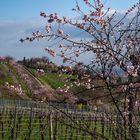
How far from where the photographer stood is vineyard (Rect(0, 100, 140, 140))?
4.08 metres

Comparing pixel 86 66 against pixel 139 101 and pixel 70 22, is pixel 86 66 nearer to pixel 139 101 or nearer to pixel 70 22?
pixel 139 101

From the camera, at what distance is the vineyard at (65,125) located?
13.4 feet

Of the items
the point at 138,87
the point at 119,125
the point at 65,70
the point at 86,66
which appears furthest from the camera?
the point at 65,70

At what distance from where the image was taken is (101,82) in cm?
427

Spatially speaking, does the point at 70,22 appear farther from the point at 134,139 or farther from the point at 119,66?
the point at 134,139

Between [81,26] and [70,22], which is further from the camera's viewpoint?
[70,22]

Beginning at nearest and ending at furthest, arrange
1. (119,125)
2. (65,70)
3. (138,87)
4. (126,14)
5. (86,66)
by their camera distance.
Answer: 1. (138,87)
2. (119,125)
3. (86,66)
4. (126,14)
5. (65,70)

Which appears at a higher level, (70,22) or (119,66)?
(70,22)

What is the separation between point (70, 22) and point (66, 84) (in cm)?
83

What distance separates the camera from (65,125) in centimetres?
401

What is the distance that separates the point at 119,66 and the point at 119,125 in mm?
539

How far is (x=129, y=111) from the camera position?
445 cm

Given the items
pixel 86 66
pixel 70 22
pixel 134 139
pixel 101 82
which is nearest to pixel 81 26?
pixel 70 22

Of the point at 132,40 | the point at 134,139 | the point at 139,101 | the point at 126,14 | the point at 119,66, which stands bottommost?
the point at 134,139
